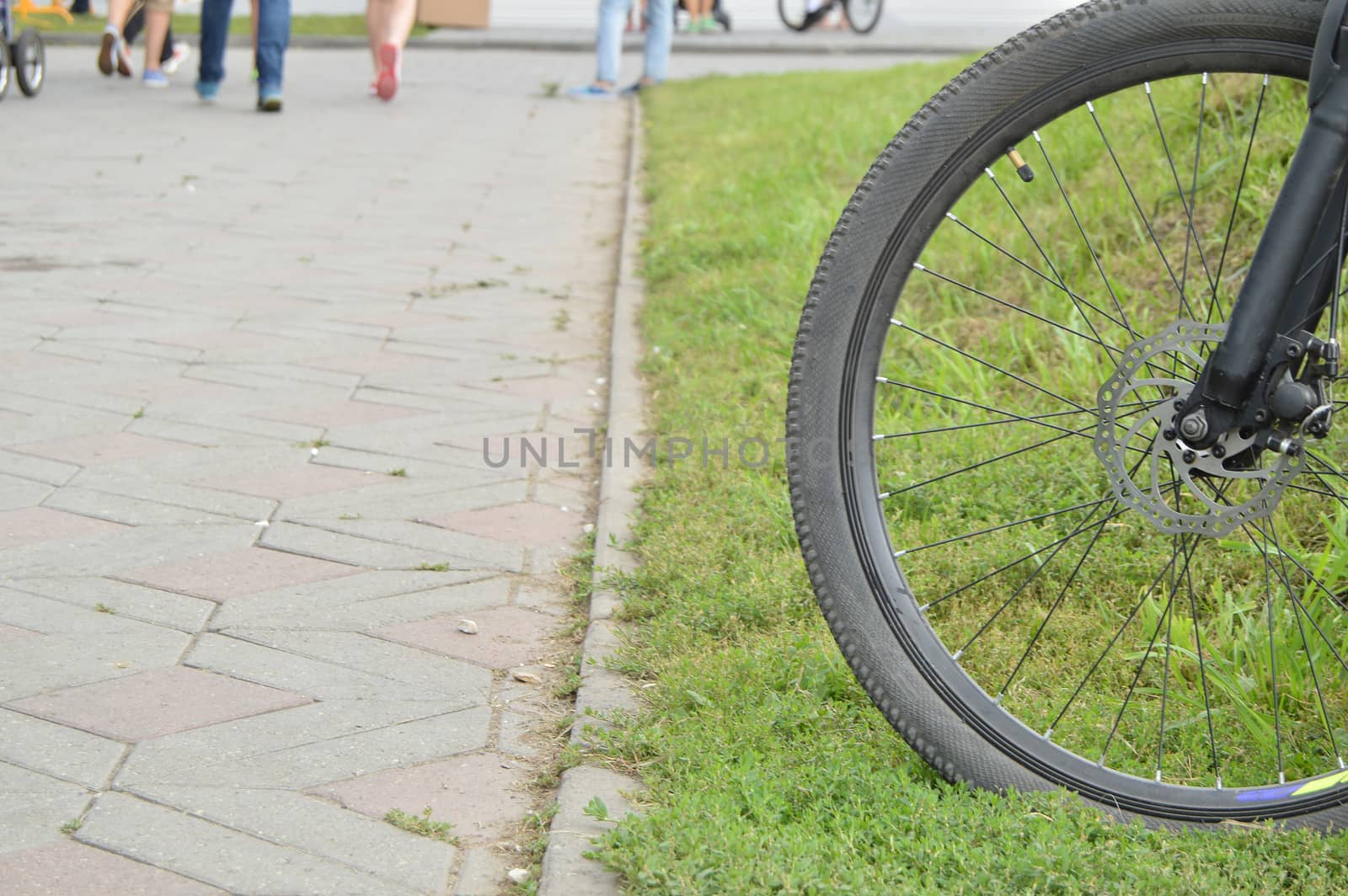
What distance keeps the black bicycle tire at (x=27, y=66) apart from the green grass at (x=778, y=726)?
22.5 ft

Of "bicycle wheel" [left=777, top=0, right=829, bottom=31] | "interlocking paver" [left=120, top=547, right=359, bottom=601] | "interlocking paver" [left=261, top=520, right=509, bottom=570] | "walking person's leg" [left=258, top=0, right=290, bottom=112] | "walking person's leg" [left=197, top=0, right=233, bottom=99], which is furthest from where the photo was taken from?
"bicycle wheel" [left=777, top=0, right=829, bottom=31]

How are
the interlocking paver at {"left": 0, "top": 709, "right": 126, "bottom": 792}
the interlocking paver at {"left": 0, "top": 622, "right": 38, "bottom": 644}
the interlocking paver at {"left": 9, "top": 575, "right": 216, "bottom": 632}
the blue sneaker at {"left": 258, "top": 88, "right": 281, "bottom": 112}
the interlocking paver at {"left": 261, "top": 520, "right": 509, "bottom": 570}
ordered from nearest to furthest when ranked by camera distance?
the interlocking paver at {"left": 0, "top": 709, "right": 126, "bottom": 792}
the interlocking paver at {"left": 0, "top": 622, "right": 38, "bottom": 644}
the interlocking paver at {"left": 9, "top": 575, "right": 216, "bottom": 632}
the interlocking paver at {"left": 261, "top": 520, "right": 509, "bottom": 570}
the blue sneaker at {"left": 258, "top": 88, "right": 281, "bottom": 112}

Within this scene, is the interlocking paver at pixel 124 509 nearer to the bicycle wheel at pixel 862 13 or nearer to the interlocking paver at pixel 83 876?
the interlocking paver at pixel 83 876

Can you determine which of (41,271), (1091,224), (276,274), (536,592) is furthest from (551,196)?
(536,592)

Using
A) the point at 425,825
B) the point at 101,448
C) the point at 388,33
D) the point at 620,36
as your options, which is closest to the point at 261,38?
the point at 388,33

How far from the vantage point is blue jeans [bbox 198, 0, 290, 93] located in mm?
9898

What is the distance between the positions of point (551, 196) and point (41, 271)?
289cm

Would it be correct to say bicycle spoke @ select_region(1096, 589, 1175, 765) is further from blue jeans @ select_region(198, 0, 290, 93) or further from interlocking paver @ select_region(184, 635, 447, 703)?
blue jeans @ select_region(198, 0, 290, 93)

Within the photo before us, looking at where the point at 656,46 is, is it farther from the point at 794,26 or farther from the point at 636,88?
the point at 794,26

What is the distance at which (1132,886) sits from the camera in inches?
80.1

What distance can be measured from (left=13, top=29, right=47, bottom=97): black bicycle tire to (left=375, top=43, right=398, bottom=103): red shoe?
2330mm

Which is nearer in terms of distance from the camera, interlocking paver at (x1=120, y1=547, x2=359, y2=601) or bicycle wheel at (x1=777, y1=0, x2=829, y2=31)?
interlocking paver at (x1=120, y1=547, x2=359, y2=601)

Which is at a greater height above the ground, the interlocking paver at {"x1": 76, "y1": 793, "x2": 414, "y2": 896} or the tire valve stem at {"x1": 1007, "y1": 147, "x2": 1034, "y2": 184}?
the tire valve stem at {"x1": 1007, "y1": 147, "x2": 1034, "y2": 184}

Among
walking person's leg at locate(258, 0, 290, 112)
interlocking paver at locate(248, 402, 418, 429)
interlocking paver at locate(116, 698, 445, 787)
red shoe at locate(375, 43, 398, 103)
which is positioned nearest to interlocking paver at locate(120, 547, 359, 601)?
interlocking paver at locate(116, 698, 445, 787)
